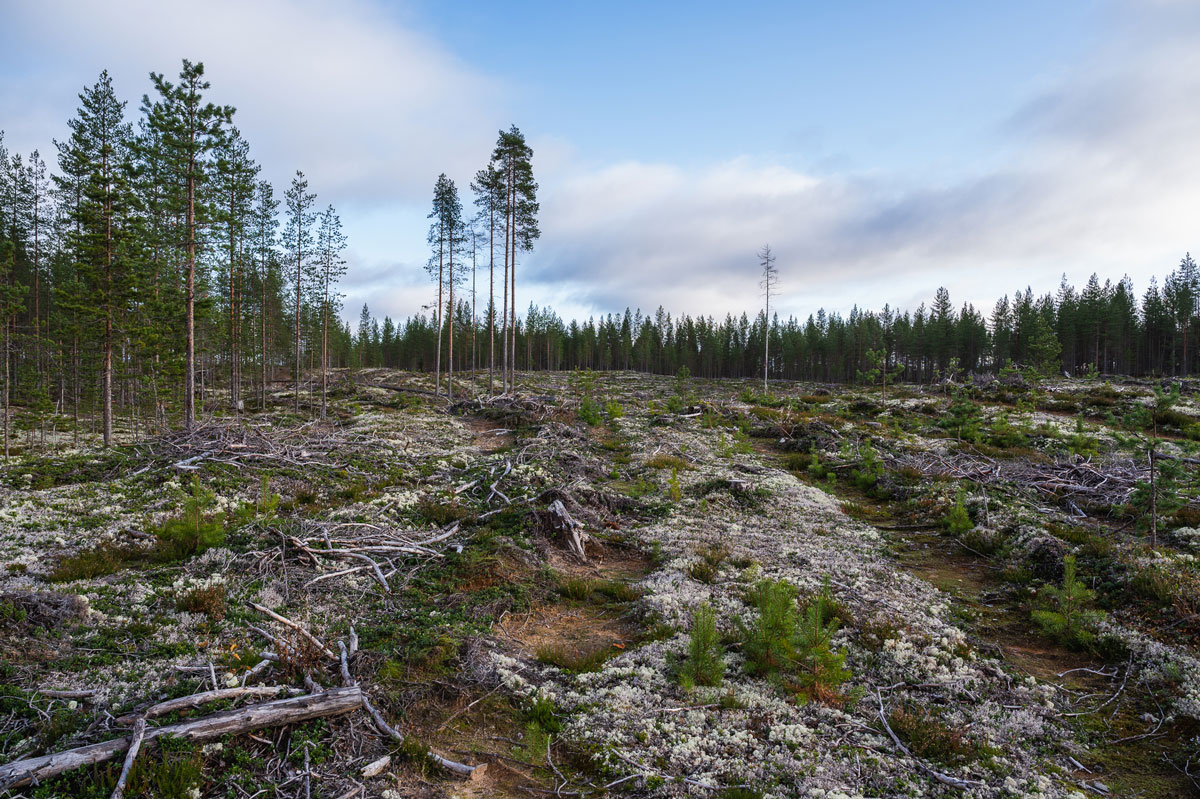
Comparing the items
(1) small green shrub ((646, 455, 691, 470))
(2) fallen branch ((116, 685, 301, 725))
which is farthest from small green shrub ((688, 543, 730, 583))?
(1) small green shrub ((646, 455, 691, 470))

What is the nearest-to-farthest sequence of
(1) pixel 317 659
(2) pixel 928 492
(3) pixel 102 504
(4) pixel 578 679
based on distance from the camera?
(1) pixel 317 659 → (4) pixel 578 679 → (3) pixel 102 504 → (2) pixel 928 492

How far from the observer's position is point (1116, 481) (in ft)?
45.4

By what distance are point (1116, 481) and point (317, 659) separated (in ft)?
64.5

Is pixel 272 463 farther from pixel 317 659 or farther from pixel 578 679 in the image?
pixel 578 679

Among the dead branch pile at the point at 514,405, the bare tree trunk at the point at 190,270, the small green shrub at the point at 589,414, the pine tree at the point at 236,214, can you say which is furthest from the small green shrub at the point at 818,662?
the pine tree at the point at 236,214

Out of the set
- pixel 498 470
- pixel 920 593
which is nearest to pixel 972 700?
pixel 920 593

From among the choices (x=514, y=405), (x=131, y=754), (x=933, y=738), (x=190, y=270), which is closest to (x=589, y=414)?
(x=514, y=405)

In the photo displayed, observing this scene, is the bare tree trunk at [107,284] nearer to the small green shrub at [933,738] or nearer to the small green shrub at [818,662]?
the small green shrub at [818,662]

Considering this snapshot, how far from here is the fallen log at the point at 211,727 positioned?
151 inches

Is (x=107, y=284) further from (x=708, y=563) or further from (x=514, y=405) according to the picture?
(x=708, y=563)

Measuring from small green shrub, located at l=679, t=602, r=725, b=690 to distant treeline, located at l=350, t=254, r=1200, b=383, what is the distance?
55165 mm

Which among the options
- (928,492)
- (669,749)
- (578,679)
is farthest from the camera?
(928,492)

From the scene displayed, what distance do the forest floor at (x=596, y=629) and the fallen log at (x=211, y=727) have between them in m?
0.04

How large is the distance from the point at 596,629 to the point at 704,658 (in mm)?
2401
